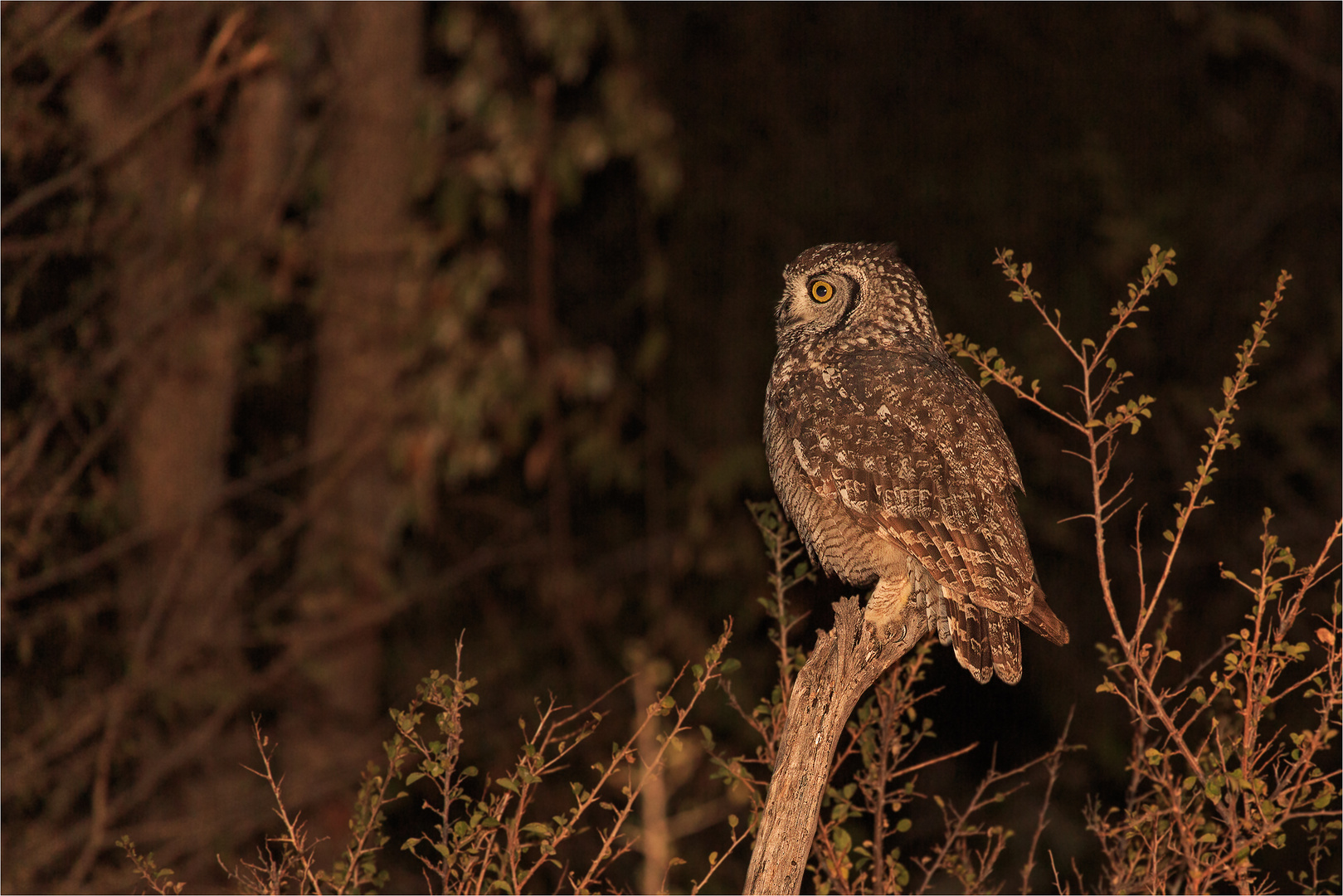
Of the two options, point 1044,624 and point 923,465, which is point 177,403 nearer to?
point 923,465

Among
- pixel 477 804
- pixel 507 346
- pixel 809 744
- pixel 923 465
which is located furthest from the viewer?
pixel 507 346

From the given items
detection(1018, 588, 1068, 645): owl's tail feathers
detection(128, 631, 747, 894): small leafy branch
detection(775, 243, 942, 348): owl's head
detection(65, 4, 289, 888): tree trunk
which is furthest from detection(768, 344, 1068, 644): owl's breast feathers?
detection(65, 4, 289, 888): tree trunk

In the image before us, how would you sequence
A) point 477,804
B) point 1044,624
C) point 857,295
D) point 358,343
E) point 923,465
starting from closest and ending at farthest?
point 477,804, point 1044,624, point 923,465, point 857,295, point 358,343

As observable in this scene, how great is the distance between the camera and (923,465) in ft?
10.3

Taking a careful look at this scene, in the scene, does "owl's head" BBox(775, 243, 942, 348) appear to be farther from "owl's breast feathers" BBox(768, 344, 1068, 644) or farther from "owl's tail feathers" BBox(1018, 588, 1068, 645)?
"owl's tail feathers" BBox(1018, 588, 1068, 645)

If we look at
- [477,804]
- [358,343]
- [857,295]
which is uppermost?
[358,343]

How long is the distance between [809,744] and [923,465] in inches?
30.2

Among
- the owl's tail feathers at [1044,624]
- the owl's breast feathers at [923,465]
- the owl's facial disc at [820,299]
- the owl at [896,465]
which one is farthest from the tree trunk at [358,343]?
the owl's tail feathers at [1044,624]

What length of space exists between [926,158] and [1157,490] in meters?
2.52

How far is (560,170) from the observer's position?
19.6ft

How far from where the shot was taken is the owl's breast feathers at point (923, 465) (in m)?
3.02

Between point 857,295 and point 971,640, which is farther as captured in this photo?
point 857,295

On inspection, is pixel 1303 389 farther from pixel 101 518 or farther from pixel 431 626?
pixel 101 518

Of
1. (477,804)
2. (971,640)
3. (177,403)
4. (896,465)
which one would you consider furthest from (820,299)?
(177,403)
